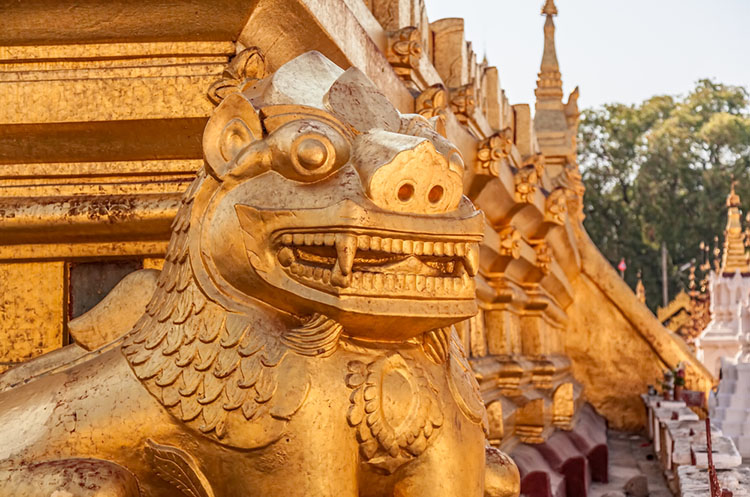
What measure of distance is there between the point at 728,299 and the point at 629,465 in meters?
9.70

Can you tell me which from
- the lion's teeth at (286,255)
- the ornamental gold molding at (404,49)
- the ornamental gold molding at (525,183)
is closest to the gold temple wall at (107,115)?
the ornamental gold molding at (404,49)

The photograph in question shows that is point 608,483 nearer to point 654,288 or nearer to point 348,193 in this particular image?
point 348,193

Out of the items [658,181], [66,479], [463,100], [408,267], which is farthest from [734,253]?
[658,181]

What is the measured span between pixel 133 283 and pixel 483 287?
10.4ft

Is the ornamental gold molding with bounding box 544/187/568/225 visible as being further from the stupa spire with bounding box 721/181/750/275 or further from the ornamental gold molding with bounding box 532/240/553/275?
the stupa spire with bounding box 721/181/750/275

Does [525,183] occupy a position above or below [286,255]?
above

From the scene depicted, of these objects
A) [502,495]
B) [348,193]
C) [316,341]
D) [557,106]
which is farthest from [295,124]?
[557,106]

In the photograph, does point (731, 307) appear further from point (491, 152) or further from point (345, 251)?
point (345, 251)

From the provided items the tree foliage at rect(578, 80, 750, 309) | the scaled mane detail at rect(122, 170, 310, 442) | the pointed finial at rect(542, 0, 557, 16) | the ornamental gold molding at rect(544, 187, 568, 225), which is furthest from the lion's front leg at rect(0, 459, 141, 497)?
the tree foliage at rect(578, 80, 750, 309)

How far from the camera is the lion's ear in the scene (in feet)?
5.37

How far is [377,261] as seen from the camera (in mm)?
1575

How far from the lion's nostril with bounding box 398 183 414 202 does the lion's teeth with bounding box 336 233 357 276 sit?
0.11 meters

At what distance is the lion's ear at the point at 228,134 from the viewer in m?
1.64

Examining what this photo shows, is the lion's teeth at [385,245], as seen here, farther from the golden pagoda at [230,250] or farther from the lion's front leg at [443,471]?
the lion's front leg at [443,471]
